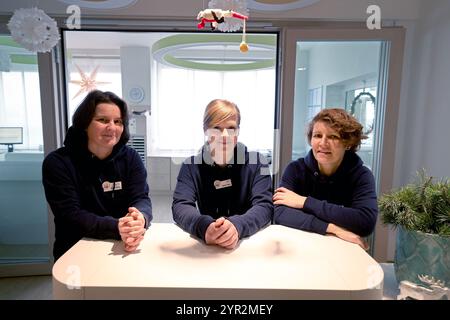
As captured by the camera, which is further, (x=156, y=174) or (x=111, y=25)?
(x=156, y=174)

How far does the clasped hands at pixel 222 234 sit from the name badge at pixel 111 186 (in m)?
0.44

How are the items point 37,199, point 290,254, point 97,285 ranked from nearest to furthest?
point 97,285
point 290,254
point 37,199

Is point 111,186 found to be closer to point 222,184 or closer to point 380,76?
point 222,184

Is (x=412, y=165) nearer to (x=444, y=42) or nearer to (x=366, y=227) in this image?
(x=444, y=42)

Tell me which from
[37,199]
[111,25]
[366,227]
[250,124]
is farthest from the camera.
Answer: [250,124]

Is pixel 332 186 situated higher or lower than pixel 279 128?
lower

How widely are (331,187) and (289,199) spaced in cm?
17

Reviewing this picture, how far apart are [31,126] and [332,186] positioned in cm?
204

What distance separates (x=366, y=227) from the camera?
2.89ft

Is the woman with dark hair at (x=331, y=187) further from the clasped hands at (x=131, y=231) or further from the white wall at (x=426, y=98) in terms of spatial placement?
the white wall at (x=426, y=98)

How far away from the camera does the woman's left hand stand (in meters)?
0.96

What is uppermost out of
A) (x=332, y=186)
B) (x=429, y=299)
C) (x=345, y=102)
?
(x=345, y=102)

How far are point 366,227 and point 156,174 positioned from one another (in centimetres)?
383

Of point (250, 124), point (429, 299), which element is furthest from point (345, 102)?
point (250, 124)
